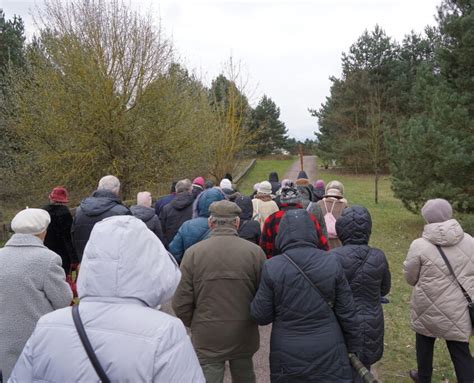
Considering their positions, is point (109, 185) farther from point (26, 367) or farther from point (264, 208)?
point (26, 367)

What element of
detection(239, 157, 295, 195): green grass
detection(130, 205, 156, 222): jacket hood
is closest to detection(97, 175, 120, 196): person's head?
detection(130, 205, 156, 222): jacket hood

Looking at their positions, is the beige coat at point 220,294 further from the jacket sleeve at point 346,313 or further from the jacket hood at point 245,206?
the jacket hood at point 245,206

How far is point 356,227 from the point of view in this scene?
3.69 m

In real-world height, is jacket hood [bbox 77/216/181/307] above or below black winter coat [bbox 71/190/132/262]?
above

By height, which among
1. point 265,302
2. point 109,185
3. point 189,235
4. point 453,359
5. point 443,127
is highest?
point 443,127

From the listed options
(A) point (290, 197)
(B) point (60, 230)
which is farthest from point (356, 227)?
(B) point (60, 230)

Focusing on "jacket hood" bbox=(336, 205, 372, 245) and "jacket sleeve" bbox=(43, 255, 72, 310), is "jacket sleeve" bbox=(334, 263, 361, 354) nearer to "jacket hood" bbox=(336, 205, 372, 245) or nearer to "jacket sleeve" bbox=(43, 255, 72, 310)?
"jacket hood" bbox=(336, 205, 372, 245)

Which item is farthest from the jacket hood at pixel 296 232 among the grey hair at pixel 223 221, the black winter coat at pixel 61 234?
the black winter coat at pixel 61 234

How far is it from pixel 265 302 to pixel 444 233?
1.85m

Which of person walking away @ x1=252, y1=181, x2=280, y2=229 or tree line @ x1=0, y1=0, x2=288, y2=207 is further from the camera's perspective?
tree line @ x1=0, y1=0, x2=288, y2=207

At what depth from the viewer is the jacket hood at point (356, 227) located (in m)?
3.69

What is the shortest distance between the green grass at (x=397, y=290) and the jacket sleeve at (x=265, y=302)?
2.35m

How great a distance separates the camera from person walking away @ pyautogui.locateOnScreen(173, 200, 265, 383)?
3243 millimetres

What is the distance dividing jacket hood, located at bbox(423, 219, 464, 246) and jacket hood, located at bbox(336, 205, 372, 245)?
0.63 metres
